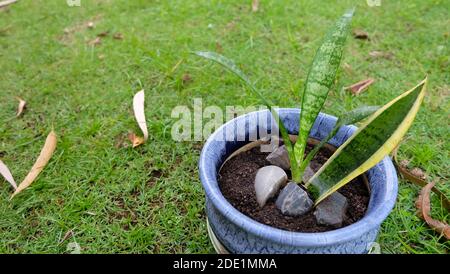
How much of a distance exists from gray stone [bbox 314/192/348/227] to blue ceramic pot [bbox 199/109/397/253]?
7 cm

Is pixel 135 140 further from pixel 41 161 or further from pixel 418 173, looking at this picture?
pixel 418 173

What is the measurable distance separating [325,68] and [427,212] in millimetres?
563

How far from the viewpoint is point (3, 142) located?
1.43 m

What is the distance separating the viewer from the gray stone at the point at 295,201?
0.91 metres

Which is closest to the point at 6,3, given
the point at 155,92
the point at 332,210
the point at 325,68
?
the point at 155,92

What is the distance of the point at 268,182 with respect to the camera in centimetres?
95

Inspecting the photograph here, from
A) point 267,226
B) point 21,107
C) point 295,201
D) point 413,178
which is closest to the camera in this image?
point 267,226

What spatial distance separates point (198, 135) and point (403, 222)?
28.0 inches

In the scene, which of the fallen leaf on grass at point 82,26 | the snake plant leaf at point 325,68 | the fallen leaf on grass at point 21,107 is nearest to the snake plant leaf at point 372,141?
the snake plant leaf at point 325,68

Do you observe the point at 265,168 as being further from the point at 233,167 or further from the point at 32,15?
the point at 32,15

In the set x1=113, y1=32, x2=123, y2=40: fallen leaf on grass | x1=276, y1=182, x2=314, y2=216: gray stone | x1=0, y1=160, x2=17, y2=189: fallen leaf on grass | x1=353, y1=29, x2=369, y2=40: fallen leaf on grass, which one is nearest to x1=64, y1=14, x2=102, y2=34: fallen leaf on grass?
x1=113, y1=32, x2=123, y2=40: fallen leaf on grass

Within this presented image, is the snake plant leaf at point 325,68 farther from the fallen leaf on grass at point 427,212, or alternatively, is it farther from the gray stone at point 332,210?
the fallen leaf on grass at point 427,212

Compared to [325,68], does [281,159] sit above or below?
below

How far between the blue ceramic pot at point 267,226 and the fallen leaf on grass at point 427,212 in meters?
0.30
